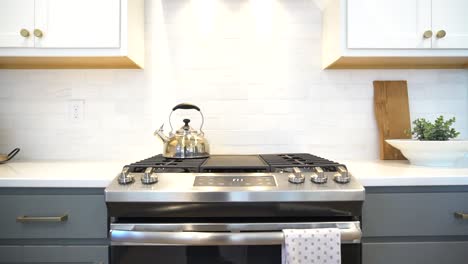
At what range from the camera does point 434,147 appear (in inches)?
53.7

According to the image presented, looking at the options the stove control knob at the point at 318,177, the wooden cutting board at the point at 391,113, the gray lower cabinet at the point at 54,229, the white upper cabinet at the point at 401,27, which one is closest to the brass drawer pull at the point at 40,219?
the gray lower cabinet at the point at 54,229

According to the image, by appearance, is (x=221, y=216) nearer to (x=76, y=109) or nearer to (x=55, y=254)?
Answer: (x=55, y=254)

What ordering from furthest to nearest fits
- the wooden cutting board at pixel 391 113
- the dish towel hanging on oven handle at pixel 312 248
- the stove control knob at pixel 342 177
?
the wooden cutting board at pixel 391 113, the stove control knob at pixel 342 177, the dish towel hanging on oven handle at pixel 312 248

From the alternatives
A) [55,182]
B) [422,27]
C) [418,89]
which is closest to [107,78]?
[55,182]

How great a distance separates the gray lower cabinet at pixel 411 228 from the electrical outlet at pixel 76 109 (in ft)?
4.94

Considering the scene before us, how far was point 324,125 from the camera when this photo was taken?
174 centimetres

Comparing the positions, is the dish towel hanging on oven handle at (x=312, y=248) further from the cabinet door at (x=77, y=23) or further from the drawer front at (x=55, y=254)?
the cabinet door at (x=77, y=23)

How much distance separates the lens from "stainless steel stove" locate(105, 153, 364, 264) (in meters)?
0.99

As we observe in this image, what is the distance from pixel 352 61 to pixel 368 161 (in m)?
0.54

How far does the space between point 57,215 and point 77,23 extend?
857 millimetres

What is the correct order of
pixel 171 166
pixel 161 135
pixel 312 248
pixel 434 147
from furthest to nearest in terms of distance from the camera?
pixel 161 135, pixel 434 147, pixel 171 166, pixel 312 248

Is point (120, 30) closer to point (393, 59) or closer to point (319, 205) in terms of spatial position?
point (319, 205)

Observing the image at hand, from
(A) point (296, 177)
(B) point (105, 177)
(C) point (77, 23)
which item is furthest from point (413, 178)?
(C) point (77, 23)

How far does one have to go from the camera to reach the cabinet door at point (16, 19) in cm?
140
